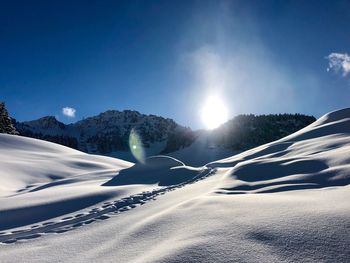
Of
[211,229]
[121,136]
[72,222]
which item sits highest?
[121,136]

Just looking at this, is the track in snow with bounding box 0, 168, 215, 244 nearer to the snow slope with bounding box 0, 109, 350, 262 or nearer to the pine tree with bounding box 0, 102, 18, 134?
the snow slope with bounding box 0, 109, 350, 262

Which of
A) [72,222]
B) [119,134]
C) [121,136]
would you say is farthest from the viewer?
[119,134]

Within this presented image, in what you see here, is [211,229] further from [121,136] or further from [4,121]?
[121,136]

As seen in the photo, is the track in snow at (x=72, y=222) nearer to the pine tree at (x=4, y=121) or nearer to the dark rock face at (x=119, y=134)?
the pine tree at (x=4, y=121)

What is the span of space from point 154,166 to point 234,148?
4256 cm

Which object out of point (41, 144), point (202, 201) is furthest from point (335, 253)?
point (41, 144)

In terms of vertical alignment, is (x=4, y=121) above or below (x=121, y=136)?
below

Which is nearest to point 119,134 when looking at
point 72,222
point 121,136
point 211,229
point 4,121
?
point 121,136

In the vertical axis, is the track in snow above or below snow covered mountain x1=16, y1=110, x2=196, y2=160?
below

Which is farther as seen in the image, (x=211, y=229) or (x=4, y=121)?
(x=4, y=121)

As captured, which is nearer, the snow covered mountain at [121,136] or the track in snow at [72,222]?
the track in snow at [72,222]

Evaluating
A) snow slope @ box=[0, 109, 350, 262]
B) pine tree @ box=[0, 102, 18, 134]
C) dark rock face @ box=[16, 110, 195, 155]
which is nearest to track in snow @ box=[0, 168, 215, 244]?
snow slope @ box=[0, 109, 350, 262]

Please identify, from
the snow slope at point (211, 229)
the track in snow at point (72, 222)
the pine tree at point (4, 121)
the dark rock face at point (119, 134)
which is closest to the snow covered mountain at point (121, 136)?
the dark rock face at point (119, 134)

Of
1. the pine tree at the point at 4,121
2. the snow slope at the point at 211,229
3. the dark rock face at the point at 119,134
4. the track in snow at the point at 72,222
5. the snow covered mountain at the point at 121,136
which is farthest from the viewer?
the dark rock face at the point at 119,134
